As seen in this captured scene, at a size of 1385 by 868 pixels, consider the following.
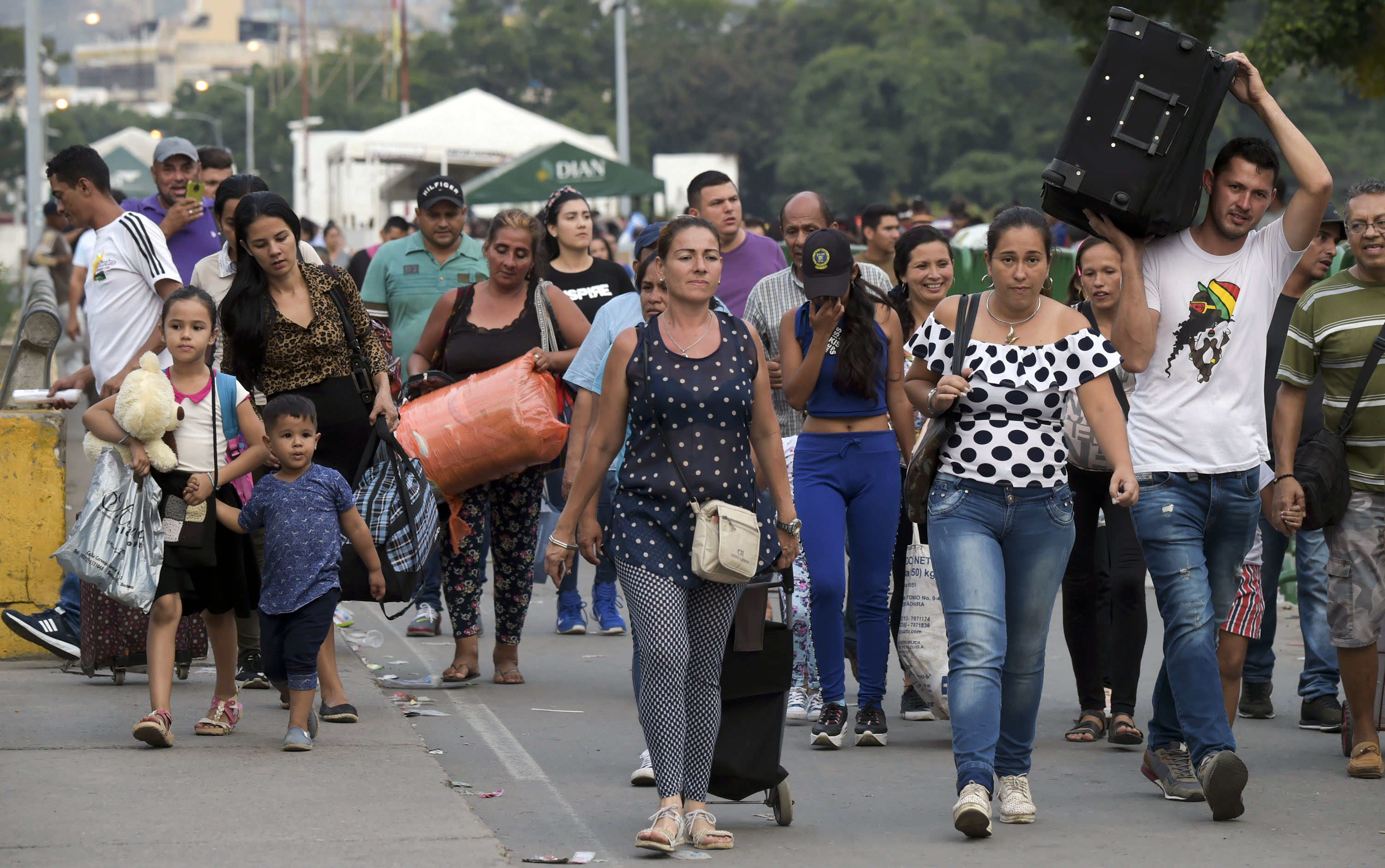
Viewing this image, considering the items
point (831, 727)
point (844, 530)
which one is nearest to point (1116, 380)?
point (844, 530)

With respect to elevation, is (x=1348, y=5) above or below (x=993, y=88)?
below

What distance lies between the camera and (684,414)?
560cm

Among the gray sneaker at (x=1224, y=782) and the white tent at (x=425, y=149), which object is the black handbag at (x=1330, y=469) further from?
the white tent at (x=425, y=149)

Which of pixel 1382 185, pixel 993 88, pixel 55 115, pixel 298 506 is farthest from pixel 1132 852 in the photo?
pixel 55 115

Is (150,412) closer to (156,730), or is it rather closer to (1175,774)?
(156,730)

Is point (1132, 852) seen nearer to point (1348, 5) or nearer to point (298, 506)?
point (298, 506)

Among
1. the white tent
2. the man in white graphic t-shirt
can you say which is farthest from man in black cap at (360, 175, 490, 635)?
the white tent

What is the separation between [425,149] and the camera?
48.6 m

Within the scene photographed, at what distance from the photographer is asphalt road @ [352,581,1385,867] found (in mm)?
5570

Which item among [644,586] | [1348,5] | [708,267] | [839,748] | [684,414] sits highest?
[1348,5]

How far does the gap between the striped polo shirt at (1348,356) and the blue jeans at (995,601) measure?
135cm

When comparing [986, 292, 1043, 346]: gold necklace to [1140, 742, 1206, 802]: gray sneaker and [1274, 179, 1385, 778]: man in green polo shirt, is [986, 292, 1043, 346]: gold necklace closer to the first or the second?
[1274, 179, 1385, 778]: man in green polo shirt

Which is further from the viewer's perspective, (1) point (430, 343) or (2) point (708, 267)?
(1) point (430, 343)

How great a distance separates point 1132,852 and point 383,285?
Answer: 574 cm
